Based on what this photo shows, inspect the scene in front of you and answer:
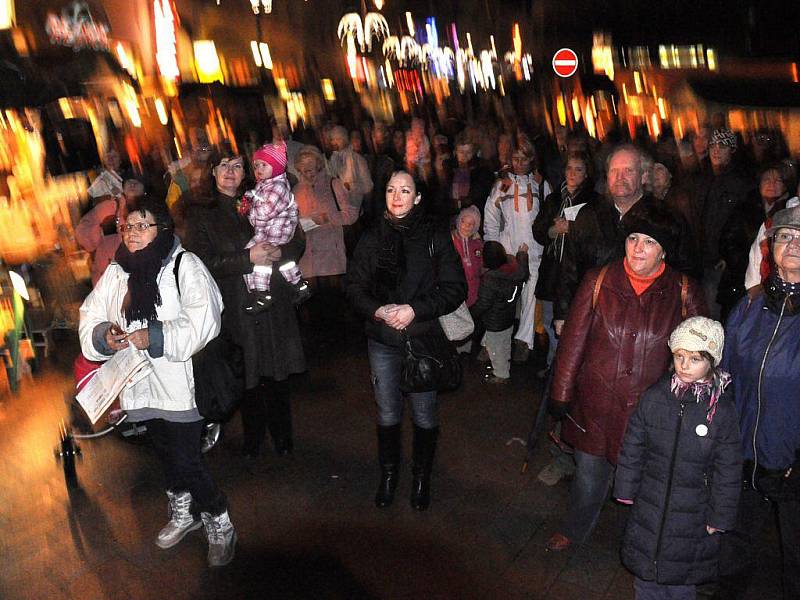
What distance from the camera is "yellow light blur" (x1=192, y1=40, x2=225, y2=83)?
1706 cm

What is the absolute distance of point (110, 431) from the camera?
19.2 ft

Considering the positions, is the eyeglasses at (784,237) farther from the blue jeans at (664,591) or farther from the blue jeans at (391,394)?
the blue jeans at (391,394)

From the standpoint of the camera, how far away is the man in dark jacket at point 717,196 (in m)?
6.93

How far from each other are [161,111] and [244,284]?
39.0ft

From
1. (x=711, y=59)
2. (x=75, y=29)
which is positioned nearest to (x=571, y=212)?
(x=75, y=29)

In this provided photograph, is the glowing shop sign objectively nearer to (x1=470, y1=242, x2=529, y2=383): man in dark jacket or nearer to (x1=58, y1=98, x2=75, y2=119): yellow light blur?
(x1=58, y1=98, x2=75, y2=119): yellow light blur

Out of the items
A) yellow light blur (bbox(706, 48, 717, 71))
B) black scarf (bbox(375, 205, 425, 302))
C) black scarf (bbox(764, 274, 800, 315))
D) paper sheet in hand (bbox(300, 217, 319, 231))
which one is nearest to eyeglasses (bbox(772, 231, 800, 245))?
black scarf (bbox(764, 274, 800, 315))

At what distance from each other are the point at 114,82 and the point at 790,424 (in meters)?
12.5

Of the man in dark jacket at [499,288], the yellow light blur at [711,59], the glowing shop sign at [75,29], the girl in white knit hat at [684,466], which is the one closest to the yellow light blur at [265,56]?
the glowing shop sign at [75,29]

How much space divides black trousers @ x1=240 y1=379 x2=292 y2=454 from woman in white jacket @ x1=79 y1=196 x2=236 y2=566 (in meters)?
1.23

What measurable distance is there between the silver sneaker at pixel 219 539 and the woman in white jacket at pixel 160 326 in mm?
107

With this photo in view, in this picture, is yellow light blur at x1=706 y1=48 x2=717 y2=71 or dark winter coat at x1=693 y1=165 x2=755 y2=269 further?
yellow light blur at x1=706 y1=48 x2=717 y2=71

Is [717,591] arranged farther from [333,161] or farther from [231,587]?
[333,161]

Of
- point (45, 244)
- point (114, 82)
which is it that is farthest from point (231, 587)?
point (114, 82)
